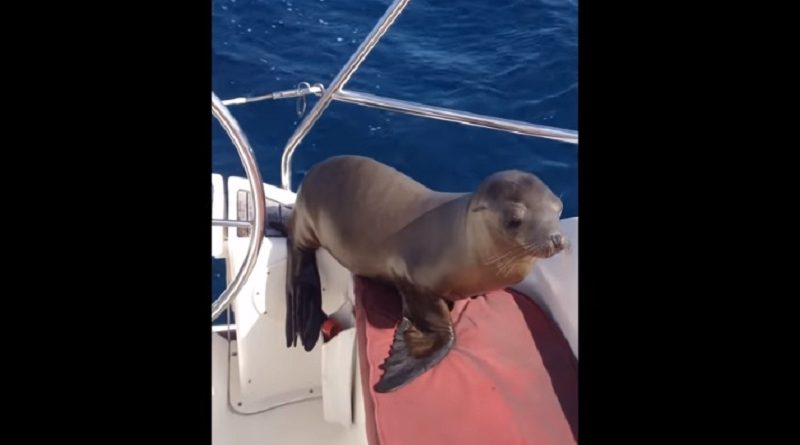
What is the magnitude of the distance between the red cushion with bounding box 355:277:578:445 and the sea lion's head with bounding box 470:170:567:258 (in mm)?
138

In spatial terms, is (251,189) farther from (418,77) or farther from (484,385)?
(418,77)

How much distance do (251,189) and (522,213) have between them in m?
0.49

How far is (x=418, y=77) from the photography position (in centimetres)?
376

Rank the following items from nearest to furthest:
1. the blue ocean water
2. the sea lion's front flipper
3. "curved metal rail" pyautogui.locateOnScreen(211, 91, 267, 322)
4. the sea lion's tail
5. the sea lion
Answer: "curved metal rail" pyautogui.locateOnScreen(211, 91, 267, 322) → the sea lion's front flipper → the sea lion → the sea lion's tail → the blue ocean water

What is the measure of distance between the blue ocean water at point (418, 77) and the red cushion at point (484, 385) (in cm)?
172

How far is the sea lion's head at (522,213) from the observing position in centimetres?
130

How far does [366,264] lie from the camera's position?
5.01ft

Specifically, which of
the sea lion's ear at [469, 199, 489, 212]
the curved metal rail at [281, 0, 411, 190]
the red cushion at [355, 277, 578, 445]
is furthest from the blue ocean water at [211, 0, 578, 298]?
the red cushion at [355, 277, 578, 445]

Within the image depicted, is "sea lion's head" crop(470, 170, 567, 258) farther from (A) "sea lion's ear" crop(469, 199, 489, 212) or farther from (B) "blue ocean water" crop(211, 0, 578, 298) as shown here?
(B) "blue ocean water" crop(211, 0, 578, 298)

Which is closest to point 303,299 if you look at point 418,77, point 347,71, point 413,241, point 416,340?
point 413,241

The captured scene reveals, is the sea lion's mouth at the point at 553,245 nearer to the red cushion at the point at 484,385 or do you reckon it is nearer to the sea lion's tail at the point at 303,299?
the red cushion at the point at 484,385

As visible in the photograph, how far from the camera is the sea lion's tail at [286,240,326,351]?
158 centimetres
